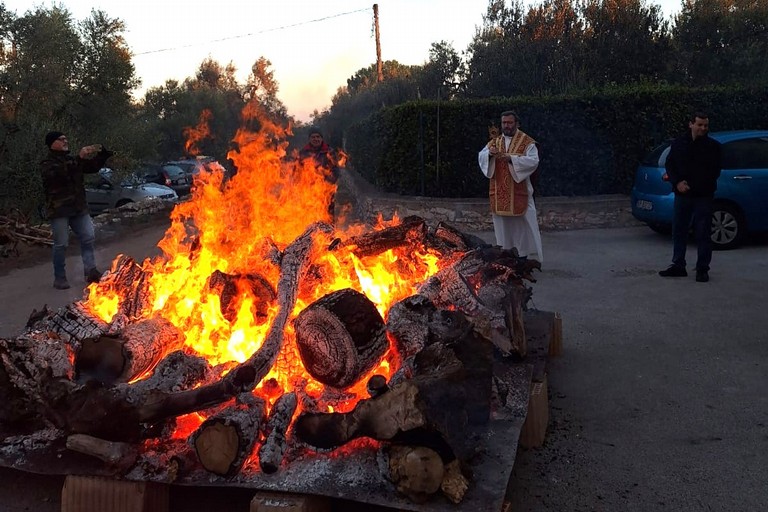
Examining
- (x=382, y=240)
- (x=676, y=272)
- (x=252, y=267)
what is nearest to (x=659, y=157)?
(x=676, y=272)

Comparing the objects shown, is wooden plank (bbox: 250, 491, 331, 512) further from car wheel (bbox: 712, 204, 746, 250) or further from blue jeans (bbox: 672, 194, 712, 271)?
car wheel (bbox: 712, 204, 746, 250)

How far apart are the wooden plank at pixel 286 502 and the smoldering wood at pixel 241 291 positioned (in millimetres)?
1772

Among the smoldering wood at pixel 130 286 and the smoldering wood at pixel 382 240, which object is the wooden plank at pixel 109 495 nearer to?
the smoldering wood at pixel 130 286

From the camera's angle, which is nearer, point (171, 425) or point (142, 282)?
point (171, 425)

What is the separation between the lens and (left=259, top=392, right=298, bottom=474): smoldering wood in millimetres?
2967

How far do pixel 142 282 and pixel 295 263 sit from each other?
1.30 m

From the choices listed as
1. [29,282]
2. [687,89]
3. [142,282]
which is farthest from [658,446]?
[687,89]

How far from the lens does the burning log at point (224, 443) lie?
2951mm

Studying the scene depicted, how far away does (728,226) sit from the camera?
9805 mm

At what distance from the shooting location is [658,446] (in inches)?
149

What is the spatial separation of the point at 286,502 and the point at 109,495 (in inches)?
36.7

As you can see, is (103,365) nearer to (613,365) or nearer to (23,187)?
(613,365)

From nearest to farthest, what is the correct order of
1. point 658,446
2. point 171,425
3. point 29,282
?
point 171,425 → point 658,446 → point 29,282

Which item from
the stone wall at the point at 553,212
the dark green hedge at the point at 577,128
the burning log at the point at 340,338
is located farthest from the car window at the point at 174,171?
the burning log at the point at 340,338
